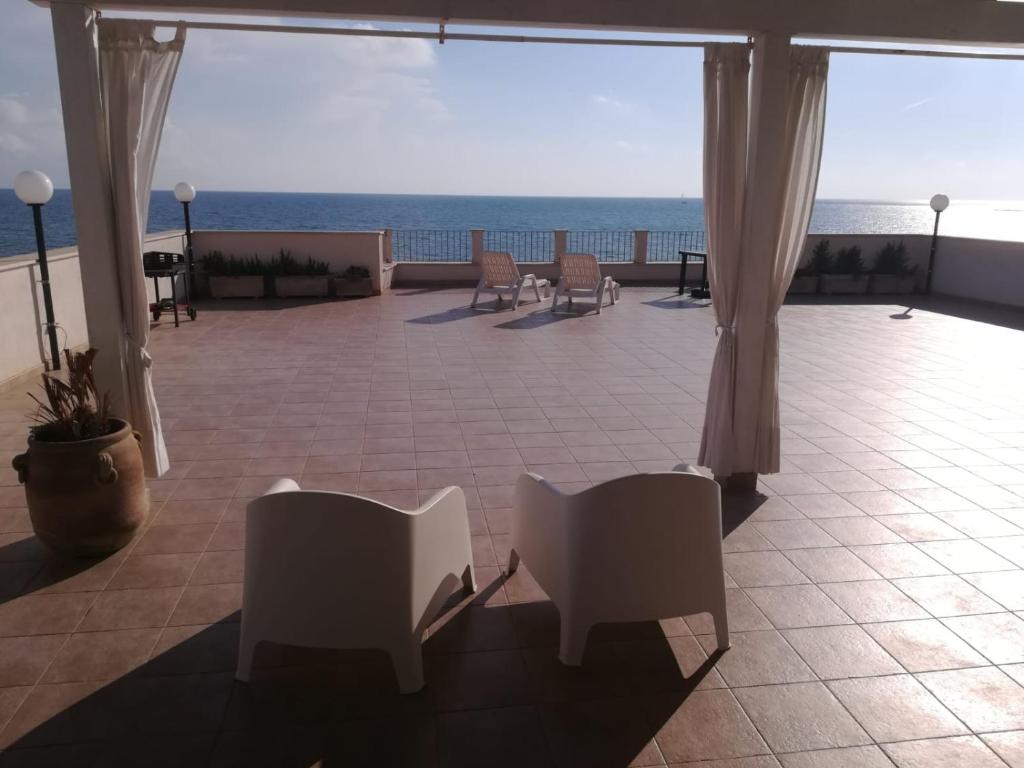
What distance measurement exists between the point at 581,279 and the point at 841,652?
847 centimetres

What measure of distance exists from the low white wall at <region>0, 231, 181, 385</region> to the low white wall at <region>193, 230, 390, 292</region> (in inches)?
138

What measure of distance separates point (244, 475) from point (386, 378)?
2.46 meters

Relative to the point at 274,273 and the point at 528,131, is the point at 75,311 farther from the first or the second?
the point at 528,131

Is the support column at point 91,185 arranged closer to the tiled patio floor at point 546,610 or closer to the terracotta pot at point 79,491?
the terracotta pot at point 79,491

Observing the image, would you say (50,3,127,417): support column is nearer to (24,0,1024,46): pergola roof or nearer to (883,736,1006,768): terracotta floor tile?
(24,0,1024,46): pergola roof

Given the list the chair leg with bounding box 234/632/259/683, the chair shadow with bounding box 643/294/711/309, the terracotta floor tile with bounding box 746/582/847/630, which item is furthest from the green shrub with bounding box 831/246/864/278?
the chair leg with bounding box 234/632/259/683

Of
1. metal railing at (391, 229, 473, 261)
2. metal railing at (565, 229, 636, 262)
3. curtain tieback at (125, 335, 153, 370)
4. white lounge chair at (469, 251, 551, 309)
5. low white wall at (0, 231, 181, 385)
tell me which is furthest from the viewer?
metal railing at (391, 229, 473, 261)

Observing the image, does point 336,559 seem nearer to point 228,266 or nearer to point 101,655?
point 101,655

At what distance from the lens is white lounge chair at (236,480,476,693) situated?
8.00 feet

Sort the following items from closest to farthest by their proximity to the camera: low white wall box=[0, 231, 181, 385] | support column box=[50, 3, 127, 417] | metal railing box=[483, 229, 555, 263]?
support column box=[50, 3, 127, 417]
low white wall box=[0, 231, 181, 385]
metal railing box=[483, 229, 555, 263]

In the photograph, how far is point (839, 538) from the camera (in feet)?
12.4

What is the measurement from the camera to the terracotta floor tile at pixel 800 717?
2.33m

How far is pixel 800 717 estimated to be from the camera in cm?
245

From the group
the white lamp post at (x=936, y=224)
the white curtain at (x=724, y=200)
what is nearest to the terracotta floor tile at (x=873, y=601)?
the white curtain at (x=724, y=200)
